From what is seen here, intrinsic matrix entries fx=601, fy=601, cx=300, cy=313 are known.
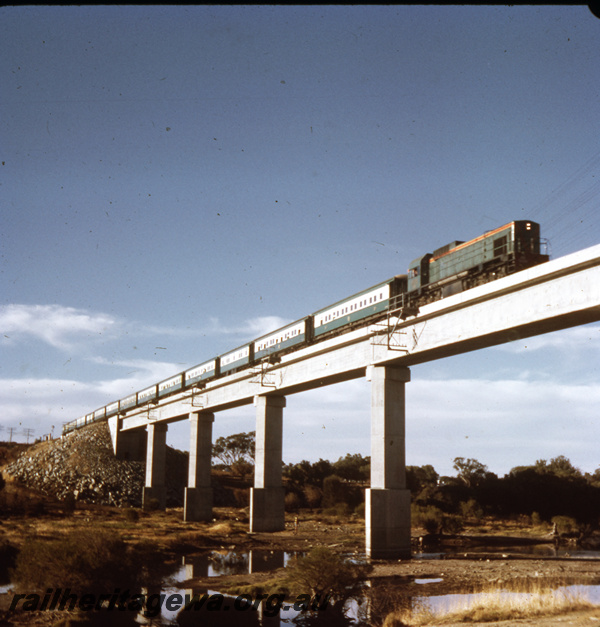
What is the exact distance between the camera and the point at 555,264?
20.3 m

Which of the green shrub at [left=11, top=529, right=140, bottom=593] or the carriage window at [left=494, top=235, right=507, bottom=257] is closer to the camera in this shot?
the green shrub at [left=11, top=529, right=140, bottom=593]

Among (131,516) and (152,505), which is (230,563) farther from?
(152,505)

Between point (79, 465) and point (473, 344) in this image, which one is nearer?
point (473, 344)

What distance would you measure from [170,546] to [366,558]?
10.9 metres

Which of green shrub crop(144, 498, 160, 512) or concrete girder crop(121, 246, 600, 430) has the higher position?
concrete girder crop(121, 246, 600, 430)

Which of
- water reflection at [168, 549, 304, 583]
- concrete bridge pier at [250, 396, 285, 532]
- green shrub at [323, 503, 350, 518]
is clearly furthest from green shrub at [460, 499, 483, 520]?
water reflection at [168, 549, 304, 583]

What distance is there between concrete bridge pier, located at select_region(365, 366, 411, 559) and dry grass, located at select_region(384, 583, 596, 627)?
9448 mm

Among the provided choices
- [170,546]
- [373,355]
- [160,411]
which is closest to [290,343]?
[373,355]

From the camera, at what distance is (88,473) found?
6781cm

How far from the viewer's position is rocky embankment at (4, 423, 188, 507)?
63375mm

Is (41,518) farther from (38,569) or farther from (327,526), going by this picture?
(38,569)

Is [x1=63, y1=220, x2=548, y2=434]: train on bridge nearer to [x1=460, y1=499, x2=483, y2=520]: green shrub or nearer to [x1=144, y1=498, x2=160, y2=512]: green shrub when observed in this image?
[x1=144, y1=498, x2=160, y2=512]: green shrub

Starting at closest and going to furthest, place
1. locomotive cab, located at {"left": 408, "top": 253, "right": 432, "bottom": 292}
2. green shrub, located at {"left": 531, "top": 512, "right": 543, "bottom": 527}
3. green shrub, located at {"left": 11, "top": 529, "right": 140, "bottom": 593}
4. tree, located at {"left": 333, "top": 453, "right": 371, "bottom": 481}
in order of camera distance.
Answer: green shrub, located at {"left": 11, "top": 529, "right": 140, "bottom": 593} < locomotive cab, located at {"left": 408, "top": 253, "right": 432, "bottom": 292} < green shrub, located at {"left": 531, "top": 512, "right": 543, "bottom": 527} < tree, located at {"left": 333, "top": 453, "right": 371, "bottom": 481}

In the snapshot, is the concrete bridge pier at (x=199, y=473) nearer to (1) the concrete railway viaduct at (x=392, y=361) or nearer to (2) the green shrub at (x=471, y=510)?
(1) the concrete railway viaduct at (x=392, y=361)
